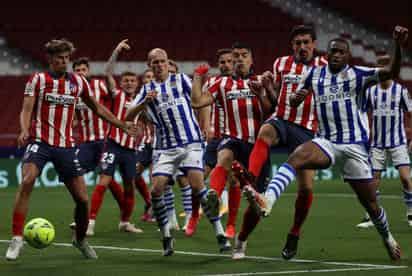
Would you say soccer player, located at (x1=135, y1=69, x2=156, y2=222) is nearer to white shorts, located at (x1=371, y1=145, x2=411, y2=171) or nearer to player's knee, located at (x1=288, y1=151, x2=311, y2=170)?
white shorts, located at (x1=371, y1=145, x2=411, y2=171)

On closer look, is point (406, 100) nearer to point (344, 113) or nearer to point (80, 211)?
point (344, 113)

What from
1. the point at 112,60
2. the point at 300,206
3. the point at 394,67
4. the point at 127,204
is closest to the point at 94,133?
the point at 127,204

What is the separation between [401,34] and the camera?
26.2 feet

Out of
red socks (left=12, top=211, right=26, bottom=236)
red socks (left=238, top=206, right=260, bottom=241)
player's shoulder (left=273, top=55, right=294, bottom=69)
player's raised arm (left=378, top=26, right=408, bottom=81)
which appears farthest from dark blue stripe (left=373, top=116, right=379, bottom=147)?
red socks (left=12, top=211, right=26, bottom=236)

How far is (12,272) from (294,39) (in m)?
3.49

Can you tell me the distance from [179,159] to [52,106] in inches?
57.3

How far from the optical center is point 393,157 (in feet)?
44.8

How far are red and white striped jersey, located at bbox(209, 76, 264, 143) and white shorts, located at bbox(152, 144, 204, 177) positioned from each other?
2.35 feet

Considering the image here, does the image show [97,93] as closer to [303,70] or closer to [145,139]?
[145,139]

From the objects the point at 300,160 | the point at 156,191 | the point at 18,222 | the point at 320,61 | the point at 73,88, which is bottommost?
the point at 18,222

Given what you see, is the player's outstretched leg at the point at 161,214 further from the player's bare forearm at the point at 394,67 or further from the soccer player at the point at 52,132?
the player's bare forearm at the point at 394,67

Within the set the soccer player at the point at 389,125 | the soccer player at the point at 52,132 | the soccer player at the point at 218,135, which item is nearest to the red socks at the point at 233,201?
the soccer player at the point at 218,135

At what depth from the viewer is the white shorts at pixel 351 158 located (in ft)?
28.9

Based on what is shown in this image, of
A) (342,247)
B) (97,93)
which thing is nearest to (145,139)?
(97,93)
